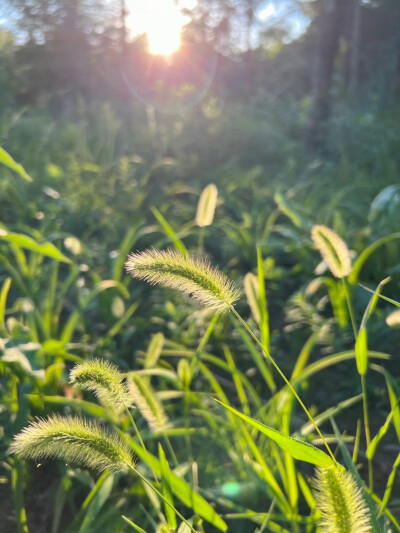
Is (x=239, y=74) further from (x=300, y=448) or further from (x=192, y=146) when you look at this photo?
(x=300, y=448)

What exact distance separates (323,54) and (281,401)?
5795 mm

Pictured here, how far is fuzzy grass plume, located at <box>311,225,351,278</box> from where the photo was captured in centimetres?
106

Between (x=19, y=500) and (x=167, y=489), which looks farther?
(x=19, y=500)

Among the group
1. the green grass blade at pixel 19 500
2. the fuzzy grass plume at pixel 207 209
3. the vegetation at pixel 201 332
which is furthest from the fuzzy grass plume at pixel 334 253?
the green grass blade at pixel 19 500

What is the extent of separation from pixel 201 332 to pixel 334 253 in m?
1.10

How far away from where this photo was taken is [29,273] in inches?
74.7

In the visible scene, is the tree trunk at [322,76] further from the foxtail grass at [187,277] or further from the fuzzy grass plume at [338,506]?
the fuzzy grass plume at [338,506]

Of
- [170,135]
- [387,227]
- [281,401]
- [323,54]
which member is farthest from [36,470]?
[323,54]

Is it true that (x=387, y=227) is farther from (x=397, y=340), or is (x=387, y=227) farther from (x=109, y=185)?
(x=109, y=185)

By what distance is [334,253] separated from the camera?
109cm

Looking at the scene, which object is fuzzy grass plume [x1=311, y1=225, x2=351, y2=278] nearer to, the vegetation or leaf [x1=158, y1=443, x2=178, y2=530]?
the vegetation

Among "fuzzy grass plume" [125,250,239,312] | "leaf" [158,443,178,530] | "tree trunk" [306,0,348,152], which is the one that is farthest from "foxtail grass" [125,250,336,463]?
"tree trunk" [306,0,348,152]

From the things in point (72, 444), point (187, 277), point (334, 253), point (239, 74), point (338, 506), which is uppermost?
point (239, 74)

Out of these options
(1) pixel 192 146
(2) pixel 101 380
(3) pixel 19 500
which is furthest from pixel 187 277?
(1) pixel 192 146
